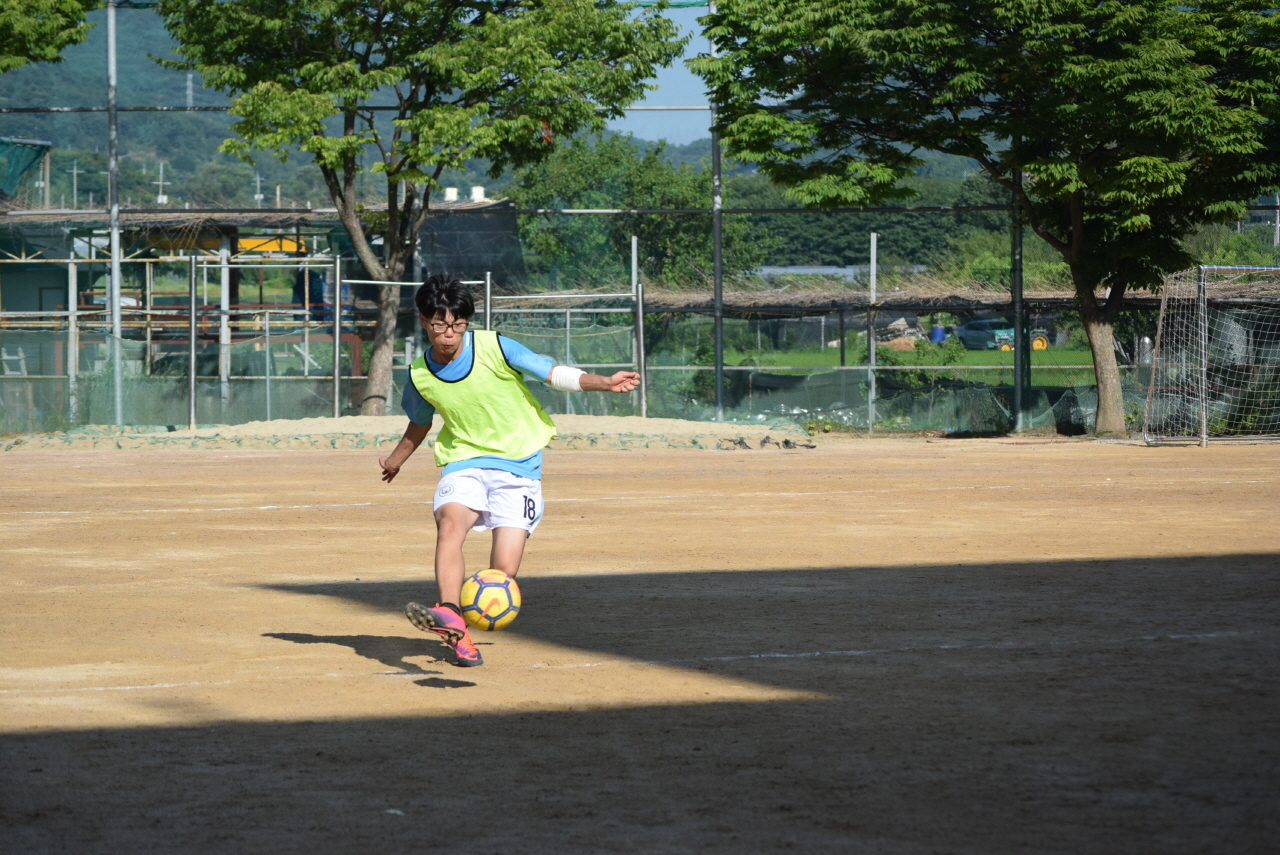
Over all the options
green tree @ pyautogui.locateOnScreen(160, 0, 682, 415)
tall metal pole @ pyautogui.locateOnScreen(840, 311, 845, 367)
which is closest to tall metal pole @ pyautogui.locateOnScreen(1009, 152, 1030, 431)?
tall metal pole @ pyautogui.locateOnScreen(840, 311, 845, 367)

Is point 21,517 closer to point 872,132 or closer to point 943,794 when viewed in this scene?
point 943,794

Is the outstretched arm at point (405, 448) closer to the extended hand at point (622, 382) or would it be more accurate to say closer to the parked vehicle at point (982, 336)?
the extended hand at point (622, 382)

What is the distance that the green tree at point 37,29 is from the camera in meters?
24.5

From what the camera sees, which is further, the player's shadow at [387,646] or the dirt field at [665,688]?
the player's shadow at [387,646]

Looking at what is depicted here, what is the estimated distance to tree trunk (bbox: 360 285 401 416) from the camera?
996 inches

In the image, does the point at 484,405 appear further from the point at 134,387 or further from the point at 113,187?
the point at 113,187

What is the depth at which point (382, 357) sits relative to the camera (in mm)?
25516

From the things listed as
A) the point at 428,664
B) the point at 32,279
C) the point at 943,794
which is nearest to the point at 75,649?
the point at 428,664

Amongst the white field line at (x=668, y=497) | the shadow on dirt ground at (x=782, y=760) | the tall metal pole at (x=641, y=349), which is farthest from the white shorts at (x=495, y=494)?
the tall metal pole at (x=641, y=349)

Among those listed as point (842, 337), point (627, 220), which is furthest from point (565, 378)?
point (627, 220)

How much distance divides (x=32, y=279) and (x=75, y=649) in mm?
39834

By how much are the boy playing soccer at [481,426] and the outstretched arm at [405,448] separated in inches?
3.9

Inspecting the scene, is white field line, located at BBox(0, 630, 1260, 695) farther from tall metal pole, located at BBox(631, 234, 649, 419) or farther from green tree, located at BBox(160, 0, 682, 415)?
green tree, located at BBox(160, 0, 682, 415)

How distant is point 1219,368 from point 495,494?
20.4 metres
